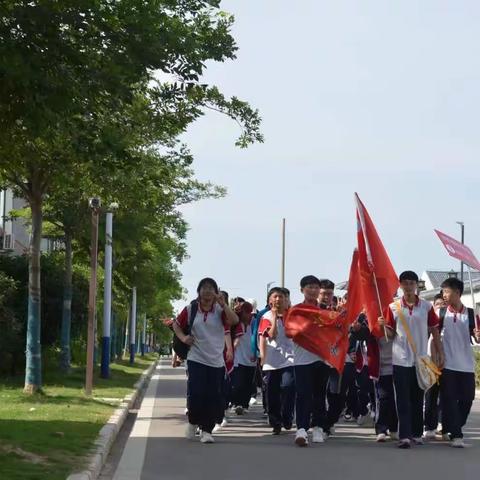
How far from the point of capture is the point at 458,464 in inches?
419

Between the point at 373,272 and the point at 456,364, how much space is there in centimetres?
141

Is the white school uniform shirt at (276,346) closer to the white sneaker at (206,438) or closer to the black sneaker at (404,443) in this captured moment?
the white sneaker at (206,438)

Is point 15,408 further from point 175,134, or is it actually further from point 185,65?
point 185,65

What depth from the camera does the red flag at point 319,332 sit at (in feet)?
40.4

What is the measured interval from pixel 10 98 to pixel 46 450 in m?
3.42

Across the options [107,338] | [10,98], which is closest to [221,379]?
[10,98]

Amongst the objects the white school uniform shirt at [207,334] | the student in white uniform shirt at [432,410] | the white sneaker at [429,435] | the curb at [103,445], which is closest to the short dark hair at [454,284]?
the student in white uniform shirt at [432,410]

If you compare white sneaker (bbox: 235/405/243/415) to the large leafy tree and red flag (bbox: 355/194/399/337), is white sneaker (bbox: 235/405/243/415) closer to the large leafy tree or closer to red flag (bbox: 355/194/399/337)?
red flag (bbox: 355/194/399/337)

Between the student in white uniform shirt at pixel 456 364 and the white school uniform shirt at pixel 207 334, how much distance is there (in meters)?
2.57

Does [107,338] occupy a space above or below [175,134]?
below

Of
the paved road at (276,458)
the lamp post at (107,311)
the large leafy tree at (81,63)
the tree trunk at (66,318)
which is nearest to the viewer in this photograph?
the large leafy tree at (81,63)

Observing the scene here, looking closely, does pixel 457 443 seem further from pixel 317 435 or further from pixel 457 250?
pixel 457 250

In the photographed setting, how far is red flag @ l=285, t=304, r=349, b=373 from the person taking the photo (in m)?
12.3

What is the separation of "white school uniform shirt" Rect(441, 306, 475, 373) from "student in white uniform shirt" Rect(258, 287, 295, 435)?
6.51 feet
